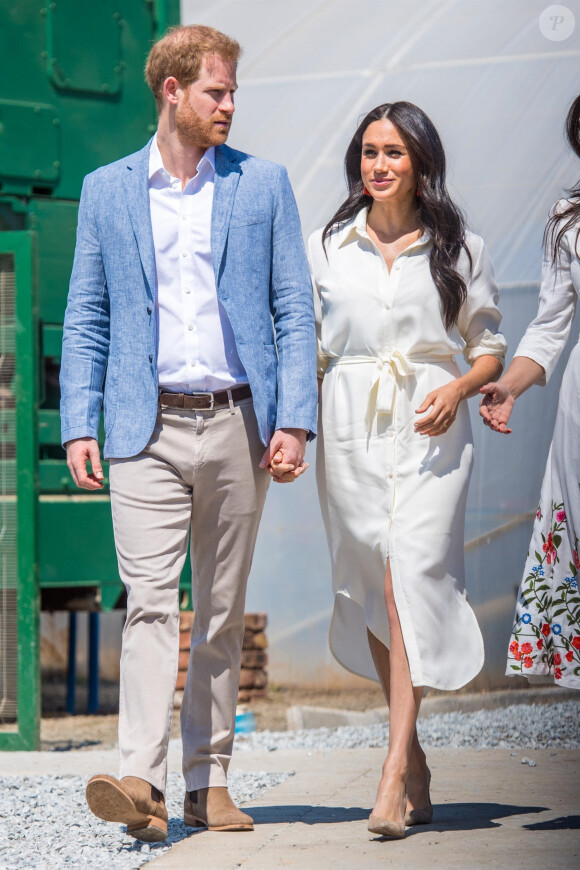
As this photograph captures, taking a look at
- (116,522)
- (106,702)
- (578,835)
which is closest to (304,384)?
(116,522)

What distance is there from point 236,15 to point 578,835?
12.9 ft

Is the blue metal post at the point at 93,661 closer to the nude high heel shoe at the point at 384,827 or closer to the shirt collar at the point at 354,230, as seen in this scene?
the shirt collar at the point at 354,230

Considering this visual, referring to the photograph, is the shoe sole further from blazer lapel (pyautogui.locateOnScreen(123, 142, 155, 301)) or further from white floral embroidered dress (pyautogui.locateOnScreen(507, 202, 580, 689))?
blazer lapel (pyautogui.locateOnScreen(123, 142, 155, 301))

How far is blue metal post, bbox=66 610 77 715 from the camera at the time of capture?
21.0 ft

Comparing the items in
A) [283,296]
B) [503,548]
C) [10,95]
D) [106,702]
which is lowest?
[106,702]

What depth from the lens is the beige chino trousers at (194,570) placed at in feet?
10.0

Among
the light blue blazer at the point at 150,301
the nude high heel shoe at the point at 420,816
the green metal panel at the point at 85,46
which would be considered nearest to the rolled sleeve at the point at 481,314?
the light blue blazer at the point at 150,301

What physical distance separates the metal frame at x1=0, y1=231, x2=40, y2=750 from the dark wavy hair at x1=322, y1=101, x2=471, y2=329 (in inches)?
90.0

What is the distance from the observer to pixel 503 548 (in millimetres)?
5121

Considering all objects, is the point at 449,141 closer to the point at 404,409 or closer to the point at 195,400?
the point at 404,409

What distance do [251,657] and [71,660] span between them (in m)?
1.03

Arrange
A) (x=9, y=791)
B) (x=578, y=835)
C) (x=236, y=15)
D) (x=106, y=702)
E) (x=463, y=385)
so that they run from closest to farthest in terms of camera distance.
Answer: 1. (x=578, y=835)
2. (x=463, y=385)
3. (x=9, y=791)
4. (x=236, y=15)
5. (x=106, y=702)

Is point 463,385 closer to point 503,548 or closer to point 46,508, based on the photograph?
point 503,548

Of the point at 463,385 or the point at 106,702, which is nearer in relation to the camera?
the point at 463,385
